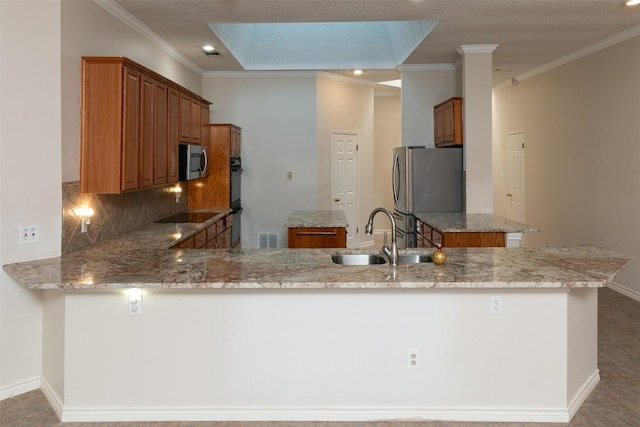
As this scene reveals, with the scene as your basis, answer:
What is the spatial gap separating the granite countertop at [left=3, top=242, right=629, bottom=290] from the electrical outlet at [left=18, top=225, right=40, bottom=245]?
0.48 feet

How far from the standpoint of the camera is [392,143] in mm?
11102

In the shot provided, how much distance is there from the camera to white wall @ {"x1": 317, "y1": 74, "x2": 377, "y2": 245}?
8.30 m

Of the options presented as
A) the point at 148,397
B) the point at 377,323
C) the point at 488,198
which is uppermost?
the point at 488,198

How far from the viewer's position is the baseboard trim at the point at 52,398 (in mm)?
3036

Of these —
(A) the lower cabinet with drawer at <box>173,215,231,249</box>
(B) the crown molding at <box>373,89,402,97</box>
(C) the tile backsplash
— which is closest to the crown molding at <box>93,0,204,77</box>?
(C) the tile backsplash

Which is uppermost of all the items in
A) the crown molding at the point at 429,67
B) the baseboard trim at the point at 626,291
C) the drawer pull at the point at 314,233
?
the crown molding at the point at 429,67

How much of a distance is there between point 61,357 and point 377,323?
1.78 metres

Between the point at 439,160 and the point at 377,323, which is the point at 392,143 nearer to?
the point at 439,160

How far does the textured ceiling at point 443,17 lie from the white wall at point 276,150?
1755mm

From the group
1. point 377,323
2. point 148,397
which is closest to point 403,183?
point 377,323

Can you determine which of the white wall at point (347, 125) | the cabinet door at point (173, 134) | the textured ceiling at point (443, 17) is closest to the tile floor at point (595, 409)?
the cabinet door at point (173, 134)

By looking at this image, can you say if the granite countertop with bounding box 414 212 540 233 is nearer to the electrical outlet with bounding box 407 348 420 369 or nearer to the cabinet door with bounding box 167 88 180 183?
the electrical outlet with bounding box 407 348 420 369

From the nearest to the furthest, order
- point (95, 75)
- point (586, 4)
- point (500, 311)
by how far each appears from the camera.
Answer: point (500, 311)
point (95, 75)
point (586, 4)

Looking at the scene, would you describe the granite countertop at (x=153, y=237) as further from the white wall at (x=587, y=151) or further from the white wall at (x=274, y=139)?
the white wall at (x=587, y=151)
